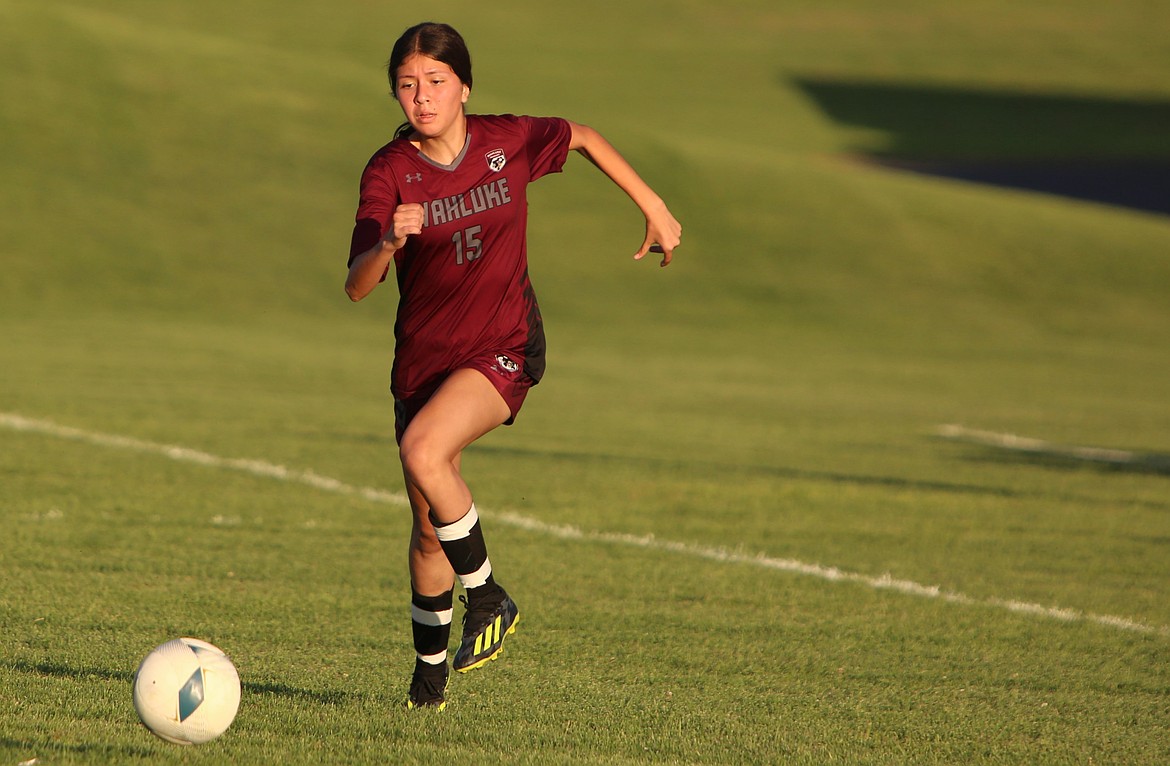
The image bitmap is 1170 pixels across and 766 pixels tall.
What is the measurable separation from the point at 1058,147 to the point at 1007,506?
49026mm

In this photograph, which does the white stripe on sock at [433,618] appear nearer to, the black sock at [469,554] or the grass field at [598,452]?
the black sock at [469,554]

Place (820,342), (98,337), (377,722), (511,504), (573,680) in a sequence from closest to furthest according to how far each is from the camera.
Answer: (377,722)
(573,680)
(511,504)
(98,337)
(820,342)

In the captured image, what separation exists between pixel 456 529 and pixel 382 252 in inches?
40.3

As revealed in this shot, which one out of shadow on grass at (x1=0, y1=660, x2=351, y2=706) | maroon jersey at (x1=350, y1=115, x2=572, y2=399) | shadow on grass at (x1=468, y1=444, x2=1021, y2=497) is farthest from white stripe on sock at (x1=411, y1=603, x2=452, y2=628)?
shadow on grass at (x1=468, y1=444, x2=1021, y2=497)

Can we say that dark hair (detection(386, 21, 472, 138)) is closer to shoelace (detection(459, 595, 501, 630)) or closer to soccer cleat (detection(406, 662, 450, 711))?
shoelace (detection(459, 595, 501, 630))

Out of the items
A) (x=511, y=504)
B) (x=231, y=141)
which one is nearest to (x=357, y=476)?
(x=511, y=504)

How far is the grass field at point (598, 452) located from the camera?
6.11m

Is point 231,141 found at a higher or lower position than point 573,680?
lower

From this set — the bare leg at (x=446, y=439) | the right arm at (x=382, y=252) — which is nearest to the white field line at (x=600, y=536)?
the bare leg at (x=446, y=439)

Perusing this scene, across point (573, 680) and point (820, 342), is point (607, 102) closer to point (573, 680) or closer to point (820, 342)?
point (820, 342)

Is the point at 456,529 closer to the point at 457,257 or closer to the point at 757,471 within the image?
the point at 457,257

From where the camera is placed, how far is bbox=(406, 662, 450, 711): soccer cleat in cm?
578

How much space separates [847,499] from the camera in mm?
11891

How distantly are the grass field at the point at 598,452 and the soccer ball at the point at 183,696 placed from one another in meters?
0.10
